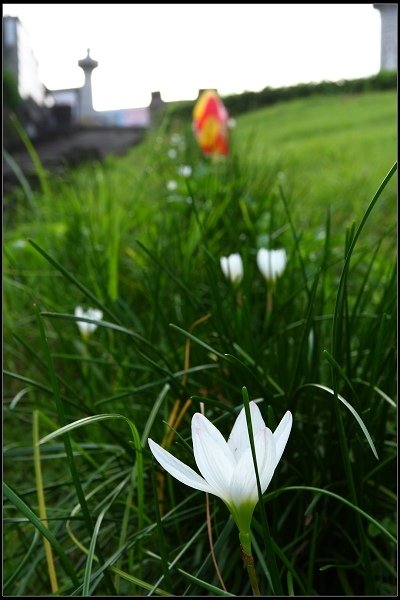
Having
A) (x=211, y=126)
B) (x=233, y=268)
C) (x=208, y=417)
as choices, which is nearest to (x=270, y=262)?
(x=233, y=268)

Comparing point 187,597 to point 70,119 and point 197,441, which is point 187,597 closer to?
point 197,441

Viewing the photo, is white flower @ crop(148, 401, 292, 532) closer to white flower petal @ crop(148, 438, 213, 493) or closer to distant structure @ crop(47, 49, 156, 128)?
white flower petal @ crop(148, 438, 213, 493)

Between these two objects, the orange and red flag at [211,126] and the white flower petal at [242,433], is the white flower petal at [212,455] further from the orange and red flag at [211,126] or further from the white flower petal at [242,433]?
the orange and red flag at [211,126]

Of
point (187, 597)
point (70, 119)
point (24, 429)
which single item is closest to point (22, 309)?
point (24, 429)

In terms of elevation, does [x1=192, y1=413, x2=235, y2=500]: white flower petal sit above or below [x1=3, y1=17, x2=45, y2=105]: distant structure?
below

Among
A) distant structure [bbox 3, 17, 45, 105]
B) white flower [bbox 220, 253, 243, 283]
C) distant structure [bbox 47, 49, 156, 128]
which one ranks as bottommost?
white flower [bbox 220, 253, 243, 283]

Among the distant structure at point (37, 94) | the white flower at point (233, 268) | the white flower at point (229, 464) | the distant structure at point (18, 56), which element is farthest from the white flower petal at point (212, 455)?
the distant structure at point (18, 56)

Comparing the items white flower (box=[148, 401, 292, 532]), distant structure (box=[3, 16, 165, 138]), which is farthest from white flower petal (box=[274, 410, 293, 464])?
distant structure (box=[3, 16, 165, 138])

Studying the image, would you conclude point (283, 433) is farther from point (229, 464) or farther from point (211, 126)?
point (211, 126)
